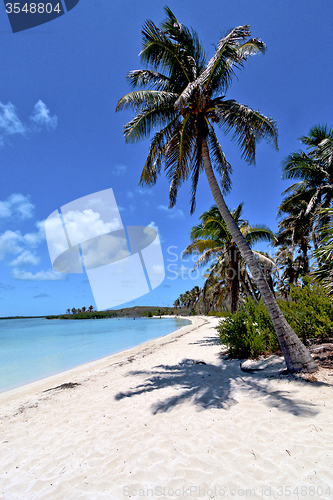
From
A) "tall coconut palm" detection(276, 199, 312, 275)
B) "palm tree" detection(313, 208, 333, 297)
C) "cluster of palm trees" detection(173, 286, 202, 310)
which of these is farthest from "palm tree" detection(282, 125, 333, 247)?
"cluster of palm trees" detection(173, 286, 202, 310)

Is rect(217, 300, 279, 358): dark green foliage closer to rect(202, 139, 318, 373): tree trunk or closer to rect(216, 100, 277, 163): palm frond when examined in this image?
rect(202, 139, 318, 373): tree trunk

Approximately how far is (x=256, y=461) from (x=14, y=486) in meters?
2.80

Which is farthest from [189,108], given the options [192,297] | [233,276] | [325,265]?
[192,297]

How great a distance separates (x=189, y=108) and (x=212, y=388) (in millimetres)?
7701

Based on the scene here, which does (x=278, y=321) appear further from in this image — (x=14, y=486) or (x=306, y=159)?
(x=306, y=159)

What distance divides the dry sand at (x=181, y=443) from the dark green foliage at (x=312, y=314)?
1624 mm

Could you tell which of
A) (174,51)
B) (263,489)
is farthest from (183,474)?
(174,51)

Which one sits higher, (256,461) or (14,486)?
(14,486)

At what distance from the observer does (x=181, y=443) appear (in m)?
2.98

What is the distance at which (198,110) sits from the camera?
6.75 m

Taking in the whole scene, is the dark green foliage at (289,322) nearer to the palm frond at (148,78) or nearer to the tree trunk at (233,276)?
the tree trunk at (233,276)

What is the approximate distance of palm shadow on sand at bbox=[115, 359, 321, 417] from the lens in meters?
3.82

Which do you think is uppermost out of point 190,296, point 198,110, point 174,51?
point 174,51

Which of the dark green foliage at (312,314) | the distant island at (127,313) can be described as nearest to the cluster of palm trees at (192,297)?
the distant island at (127,313)
